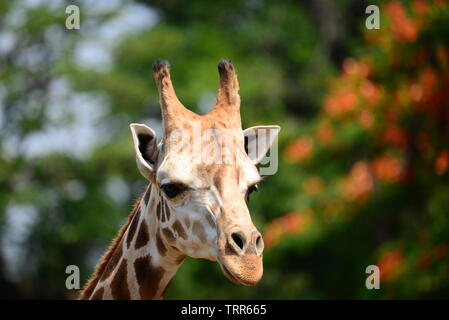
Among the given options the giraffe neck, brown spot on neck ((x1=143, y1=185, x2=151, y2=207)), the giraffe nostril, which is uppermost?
brown spot on neck ((x1=143, y1=185, x2=151, y2=207))

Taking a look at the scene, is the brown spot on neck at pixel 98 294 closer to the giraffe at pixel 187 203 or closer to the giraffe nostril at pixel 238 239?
the giraffe at pixel 187 203

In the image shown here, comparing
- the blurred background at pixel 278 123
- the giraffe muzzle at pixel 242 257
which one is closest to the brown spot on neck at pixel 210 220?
the giraffe muzzle at pixel 242 257

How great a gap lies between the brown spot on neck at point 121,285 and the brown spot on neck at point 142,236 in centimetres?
14

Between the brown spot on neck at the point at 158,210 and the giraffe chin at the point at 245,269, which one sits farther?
the brown spot on neck at the point at 158,210

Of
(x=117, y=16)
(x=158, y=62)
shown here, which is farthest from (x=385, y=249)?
(x=117, y=16)

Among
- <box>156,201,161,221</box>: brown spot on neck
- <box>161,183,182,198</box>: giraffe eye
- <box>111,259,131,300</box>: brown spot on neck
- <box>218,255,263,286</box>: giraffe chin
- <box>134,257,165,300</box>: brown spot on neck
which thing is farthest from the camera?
<box>111,259,131,300</box>: brown spot on neck

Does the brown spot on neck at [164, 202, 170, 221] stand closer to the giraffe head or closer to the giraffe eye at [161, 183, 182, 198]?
the giraffe head

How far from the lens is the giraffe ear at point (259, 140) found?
4.75m

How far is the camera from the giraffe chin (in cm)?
388

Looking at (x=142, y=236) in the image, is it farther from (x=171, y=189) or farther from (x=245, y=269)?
(x=245, y=269)

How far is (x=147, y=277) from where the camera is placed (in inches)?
185

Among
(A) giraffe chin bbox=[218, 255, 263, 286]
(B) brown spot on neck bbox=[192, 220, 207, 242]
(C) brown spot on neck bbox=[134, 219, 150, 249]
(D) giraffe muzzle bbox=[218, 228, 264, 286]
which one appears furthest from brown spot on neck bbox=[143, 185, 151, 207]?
(A) giraffe chin bbox=[218, 255, 263, 286]

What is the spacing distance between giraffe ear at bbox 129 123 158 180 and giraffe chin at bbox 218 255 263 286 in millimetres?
815
